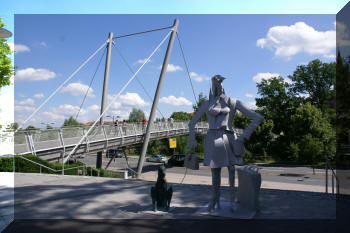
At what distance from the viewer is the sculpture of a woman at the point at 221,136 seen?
5.41 meters

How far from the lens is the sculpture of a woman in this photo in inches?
213

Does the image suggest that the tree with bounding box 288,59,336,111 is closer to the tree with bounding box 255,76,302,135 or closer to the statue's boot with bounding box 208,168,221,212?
the tree with bounding box 255,76,302,135

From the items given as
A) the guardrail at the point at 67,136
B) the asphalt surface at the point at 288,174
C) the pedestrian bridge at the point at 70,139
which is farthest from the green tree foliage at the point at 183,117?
the pedestrian bridge at the point at 70,139

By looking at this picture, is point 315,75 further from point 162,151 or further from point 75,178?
point 75,178

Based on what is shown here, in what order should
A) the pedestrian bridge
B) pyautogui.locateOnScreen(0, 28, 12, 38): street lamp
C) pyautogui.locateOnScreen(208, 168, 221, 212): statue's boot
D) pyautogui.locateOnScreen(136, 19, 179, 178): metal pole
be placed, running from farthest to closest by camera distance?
1. pyautogui.locateOnScreen(136, 19, 179, 178): metal pole
2. the pedestrian bridge
3. pyautogui.locateOnScreen(208, 168, 221, 212): statue's boot
4. pyautogui.locateOnScreen(0, 28, 12, 38): street lamp

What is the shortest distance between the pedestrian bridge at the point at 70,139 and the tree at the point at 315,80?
99.1 feet

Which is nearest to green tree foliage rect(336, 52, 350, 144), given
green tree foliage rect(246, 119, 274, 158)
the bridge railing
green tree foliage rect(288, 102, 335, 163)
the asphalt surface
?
green tree foliage rect(288, 102, 335, 163)

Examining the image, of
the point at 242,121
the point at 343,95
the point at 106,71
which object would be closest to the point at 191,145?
the point at 106,71

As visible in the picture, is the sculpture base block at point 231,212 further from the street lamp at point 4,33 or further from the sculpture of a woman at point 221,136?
the street lamp at point 4,33

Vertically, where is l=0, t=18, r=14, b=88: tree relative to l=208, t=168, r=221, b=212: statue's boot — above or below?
above

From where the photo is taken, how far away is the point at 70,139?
48.4 ft

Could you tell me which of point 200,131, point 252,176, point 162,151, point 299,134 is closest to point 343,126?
point 299,134

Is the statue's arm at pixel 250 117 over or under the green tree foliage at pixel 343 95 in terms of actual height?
under

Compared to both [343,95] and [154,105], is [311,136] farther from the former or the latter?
[154,105]
